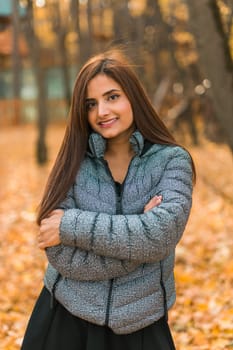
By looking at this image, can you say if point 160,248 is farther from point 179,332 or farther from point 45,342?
point 179,332

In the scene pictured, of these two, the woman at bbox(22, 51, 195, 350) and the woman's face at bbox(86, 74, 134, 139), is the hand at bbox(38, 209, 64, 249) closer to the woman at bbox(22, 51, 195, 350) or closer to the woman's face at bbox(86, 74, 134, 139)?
the woman at bbox(22, 51, 195, 350)

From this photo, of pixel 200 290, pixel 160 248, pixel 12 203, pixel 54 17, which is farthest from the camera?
pixel 54 17

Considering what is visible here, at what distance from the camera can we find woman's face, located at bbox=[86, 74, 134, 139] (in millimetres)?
2604

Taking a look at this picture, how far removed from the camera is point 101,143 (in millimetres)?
2650

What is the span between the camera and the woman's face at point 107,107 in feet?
8.54

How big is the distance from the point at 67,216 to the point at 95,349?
62cm

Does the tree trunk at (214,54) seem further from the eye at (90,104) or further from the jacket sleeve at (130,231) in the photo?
the jacket sleeve at (130,231)

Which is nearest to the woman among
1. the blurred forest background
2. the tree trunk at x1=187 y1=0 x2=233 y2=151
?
the blurred forest background

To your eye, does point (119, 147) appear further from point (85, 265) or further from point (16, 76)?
point (16, 76)

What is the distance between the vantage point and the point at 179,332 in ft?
15.6

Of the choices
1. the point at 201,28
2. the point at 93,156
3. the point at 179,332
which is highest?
the point at 201,28

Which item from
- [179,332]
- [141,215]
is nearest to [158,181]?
[141,215]

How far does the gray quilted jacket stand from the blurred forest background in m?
0.91

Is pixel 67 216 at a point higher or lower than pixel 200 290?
higher
